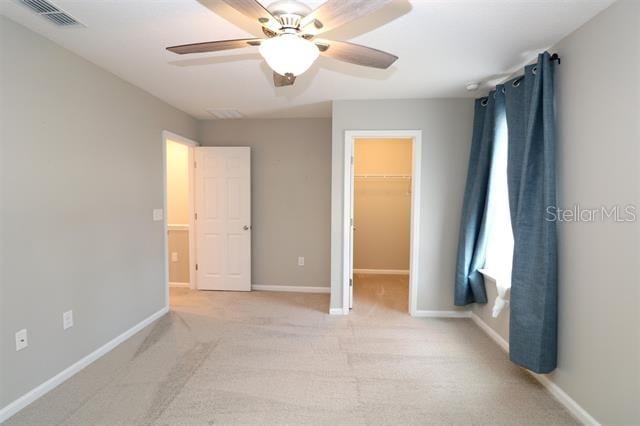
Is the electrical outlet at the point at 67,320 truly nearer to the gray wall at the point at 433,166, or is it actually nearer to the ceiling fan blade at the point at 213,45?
the ceiling fan blade at the point at 213,45

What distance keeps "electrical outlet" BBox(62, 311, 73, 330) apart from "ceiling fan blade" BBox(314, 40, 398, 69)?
250cm

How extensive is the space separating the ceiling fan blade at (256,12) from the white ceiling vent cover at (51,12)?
4.15ft

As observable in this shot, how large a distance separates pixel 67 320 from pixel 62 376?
0.38 m

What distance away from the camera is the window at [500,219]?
2504mm

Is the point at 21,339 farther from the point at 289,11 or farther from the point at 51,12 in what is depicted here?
the point at 289,11

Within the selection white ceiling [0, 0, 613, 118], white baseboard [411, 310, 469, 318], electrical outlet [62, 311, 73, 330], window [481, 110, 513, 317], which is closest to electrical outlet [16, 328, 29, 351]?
electrical outlet [62, 311, 73, 330]

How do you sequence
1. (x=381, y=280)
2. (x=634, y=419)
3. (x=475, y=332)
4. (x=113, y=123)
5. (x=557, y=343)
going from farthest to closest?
(x=381, y=280) → (x=475, y=332) → (x=113, y=123) → (x=557, y=343) → (x=634, y=419)

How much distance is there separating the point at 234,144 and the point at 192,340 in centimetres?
252

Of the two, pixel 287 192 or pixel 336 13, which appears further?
pixel 287 192

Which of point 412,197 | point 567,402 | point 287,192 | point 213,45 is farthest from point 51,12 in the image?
point 567,402

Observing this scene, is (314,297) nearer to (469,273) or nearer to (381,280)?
(381,280)

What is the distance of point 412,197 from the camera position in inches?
125

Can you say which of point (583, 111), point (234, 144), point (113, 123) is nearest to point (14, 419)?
point (113, 123)

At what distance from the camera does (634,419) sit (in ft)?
4.69
